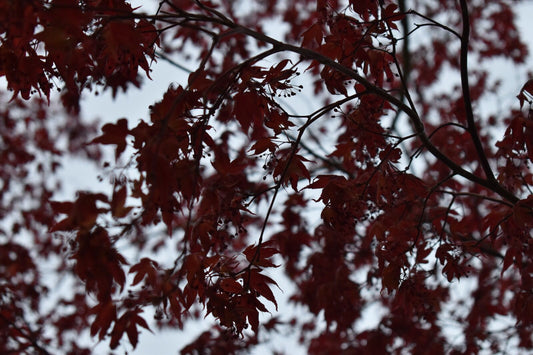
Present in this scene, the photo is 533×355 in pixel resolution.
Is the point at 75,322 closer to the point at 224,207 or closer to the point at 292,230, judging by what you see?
the point at 292,230

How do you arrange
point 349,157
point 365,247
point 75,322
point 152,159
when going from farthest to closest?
point 75,322
point 365,247
point 349,157
point 152,159

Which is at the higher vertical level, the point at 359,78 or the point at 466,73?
the point at 466,73

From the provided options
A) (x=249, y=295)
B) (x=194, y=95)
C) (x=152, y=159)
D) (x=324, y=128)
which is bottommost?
(x=249, y=295)

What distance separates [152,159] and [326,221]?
99 centimetres

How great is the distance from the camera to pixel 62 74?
5.77 ft

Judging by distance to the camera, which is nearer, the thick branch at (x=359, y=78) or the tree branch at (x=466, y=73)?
the thick branch at (x=359, y=78)

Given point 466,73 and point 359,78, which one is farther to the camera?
point 466,73

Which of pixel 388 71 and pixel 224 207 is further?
pixel 388 71

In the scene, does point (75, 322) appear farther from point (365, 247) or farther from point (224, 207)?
point (224, 207)

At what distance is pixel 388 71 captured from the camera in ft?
7.03

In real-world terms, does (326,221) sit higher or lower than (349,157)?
lower

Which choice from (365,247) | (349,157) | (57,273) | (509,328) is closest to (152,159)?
(349,157)

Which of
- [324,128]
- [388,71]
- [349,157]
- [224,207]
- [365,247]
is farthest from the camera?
[324,128]

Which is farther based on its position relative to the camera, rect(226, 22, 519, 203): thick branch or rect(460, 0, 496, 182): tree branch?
rect(460, 0, 496, 182): tree branch
